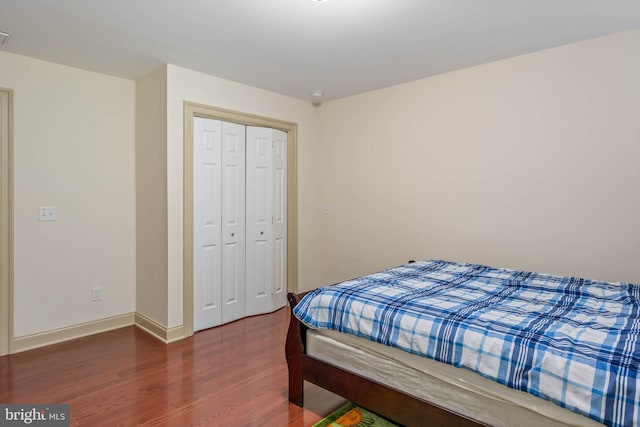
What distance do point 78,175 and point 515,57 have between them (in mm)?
3839

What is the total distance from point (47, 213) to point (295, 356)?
2481 millimetres

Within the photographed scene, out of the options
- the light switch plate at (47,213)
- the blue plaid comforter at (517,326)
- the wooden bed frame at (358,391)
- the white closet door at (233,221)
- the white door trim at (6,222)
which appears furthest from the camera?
the white closet door at (233,221)

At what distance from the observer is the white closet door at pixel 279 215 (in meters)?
4.11

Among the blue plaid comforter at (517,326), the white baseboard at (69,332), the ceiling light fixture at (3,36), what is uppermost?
the ceiling light fixture at (3,36)

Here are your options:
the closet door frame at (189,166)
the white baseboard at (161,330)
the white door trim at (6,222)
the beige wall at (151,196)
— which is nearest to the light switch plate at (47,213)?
the white door trim at (6,222)

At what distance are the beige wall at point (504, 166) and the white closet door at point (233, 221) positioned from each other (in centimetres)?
118

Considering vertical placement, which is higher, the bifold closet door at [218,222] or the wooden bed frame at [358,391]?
the bifold closet door at [218,222]

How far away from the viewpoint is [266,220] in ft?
13.2

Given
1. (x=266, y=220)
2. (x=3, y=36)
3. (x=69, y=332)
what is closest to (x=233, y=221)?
(x=266, y=220)

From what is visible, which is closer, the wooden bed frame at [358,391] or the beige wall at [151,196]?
the wooden bed frame at [358,391]

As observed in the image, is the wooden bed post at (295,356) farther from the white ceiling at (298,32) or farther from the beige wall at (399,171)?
the white ceiling at (298,32)

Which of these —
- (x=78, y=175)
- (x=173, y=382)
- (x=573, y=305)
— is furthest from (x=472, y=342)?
(x=78, y=175)

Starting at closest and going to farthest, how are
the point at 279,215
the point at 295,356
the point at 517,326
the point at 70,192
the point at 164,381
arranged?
1. the point at 517,326
2. the point at 295,356
3. the point at 164,381
4. the point at 70,192
5. the point at 279,215

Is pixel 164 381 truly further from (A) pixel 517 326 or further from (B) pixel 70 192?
(A) pixel 517 326
